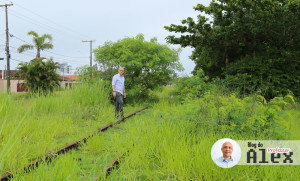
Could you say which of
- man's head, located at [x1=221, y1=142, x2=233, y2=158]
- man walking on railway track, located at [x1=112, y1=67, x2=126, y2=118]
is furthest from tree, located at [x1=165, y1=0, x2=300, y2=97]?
man's head, located at [x1=221, y1=142, x2=233, y2=158]

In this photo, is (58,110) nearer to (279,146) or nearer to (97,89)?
(97,89)

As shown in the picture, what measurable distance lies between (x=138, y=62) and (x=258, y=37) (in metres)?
8.92

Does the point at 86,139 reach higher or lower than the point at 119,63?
lower

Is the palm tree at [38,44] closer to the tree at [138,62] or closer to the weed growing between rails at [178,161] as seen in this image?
the tree at [138,62]

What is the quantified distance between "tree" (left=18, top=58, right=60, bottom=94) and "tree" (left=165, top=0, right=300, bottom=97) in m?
14.4

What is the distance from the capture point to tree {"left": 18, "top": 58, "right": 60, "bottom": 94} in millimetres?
20906

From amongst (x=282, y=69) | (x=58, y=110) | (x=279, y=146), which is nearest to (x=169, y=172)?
(x=279, y=146)

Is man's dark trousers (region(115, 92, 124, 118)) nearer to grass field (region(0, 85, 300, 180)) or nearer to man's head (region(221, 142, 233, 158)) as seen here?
grass field (region(0, 85, 300, 180))

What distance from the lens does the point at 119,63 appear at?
12.9 meters

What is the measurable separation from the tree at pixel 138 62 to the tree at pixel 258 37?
241 centimetres

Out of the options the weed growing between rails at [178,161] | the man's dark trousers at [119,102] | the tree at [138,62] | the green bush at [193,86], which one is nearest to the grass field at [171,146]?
the weed growing between rails at [178,161]

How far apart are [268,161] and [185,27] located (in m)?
13.2

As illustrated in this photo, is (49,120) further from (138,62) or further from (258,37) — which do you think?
(258,37)

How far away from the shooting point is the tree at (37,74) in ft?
68.6
